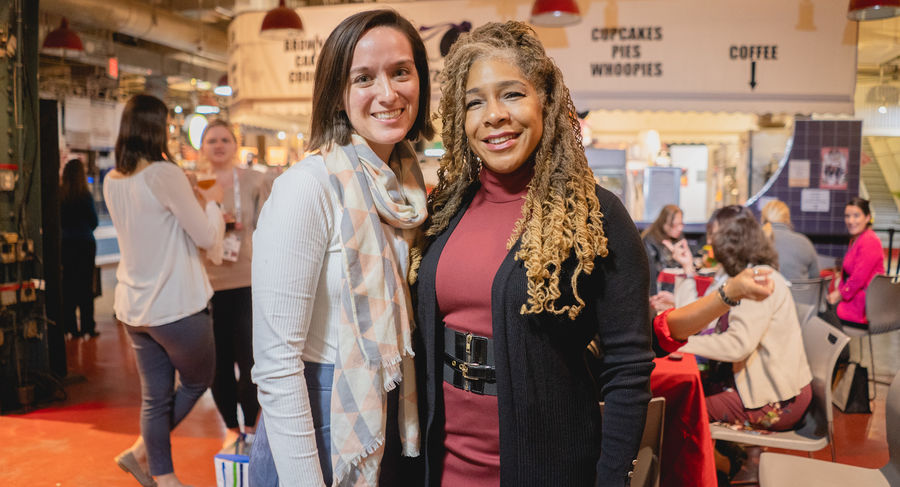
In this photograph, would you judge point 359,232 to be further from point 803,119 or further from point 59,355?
point 803,119

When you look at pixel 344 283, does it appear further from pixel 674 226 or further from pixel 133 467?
pixel 674 226

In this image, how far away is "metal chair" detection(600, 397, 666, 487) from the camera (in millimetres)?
1636

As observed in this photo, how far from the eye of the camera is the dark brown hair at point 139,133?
284 cm

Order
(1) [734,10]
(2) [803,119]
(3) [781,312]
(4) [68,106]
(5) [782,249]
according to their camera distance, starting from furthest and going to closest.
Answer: (4) [68,106] < (2) [803,119] < (5) [782,249] < (1) [734,10] < (3) [781,312]

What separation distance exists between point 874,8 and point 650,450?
161 inches

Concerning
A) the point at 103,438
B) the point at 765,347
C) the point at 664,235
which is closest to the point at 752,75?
the point at 664,235

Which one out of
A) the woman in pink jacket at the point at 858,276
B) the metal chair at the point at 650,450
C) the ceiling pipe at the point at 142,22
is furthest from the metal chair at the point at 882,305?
the ceiling pipe at the point at 142,22

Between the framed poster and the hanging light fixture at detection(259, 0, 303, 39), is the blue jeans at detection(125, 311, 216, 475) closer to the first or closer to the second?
the hanging light fixture at detection(259, 0, 303, 39)

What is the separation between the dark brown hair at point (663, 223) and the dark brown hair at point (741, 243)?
2.73 meters

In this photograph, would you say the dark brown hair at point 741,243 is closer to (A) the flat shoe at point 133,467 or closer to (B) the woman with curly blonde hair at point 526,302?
(B) the woman with curly blonde hair at point 526,302

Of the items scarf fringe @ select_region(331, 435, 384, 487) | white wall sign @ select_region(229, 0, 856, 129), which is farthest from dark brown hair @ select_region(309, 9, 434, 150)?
white wall sign @ select_region(229, 0, 856, 129)

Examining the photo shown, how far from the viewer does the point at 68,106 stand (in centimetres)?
1072

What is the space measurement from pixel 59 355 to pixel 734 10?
19.8 feet

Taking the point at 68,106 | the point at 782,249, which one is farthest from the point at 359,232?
the point at 68,106
